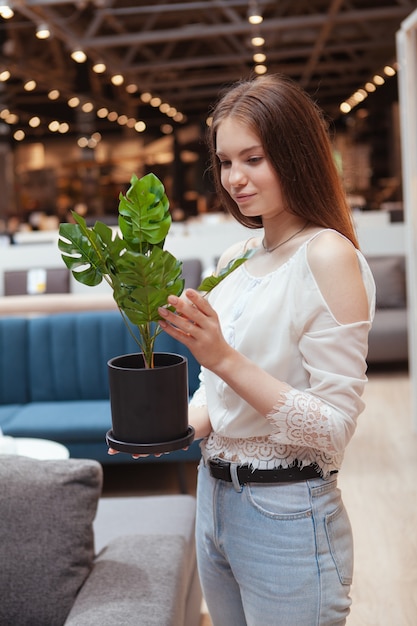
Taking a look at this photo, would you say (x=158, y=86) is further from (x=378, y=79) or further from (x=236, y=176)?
(x=236, y=176)

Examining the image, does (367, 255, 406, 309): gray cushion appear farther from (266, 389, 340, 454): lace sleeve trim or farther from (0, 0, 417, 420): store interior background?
(266, 389, 340, 454): lace sleeve trim

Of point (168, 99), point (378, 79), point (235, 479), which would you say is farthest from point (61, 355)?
point (168, 99)

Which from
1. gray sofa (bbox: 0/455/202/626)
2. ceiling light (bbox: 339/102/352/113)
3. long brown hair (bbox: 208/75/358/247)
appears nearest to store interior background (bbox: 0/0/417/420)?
ceiling light (bbox: 339/102/352/113)

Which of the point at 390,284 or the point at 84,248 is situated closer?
the point at 84,248

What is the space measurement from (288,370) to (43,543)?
0.86m

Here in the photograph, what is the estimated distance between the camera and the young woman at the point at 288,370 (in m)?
1.22

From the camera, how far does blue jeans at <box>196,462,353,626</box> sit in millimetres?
1275

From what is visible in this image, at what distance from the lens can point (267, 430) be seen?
4.27ft

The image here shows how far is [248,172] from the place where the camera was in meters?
1.27

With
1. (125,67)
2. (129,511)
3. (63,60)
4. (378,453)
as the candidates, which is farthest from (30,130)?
(129,511)

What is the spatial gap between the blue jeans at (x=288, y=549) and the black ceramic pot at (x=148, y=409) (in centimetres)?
19

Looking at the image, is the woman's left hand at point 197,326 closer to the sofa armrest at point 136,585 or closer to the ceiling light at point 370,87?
the sofa armrest at point 136,585

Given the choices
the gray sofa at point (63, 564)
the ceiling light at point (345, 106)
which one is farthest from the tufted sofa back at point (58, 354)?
the ceiling light at point (345, 106)

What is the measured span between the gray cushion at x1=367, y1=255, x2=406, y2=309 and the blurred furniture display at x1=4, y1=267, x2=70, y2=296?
10.5 feet
